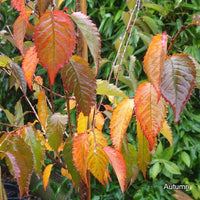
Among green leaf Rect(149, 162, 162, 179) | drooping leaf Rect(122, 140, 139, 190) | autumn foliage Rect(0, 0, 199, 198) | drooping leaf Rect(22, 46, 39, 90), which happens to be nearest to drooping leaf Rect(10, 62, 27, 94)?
autumn foliage Rect(0, 0, 199, 198)

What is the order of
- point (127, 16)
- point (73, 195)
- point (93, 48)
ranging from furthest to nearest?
point (73, 195)
point (127, 16)
point (93, 48)

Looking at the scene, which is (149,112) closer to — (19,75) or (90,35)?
(90,35)

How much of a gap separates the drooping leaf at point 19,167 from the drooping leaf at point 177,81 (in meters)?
0.23

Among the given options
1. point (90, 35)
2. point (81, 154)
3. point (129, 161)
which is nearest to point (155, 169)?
point (129, 161)

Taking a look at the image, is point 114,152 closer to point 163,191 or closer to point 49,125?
point 49,125

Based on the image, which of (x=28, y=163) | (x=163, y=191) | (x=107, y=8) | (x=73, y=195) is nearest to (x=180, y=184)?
(x=163, y=191)

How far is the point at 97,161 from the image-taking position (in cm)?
41

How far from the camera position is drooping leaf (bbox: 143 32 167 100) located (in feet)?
0.90

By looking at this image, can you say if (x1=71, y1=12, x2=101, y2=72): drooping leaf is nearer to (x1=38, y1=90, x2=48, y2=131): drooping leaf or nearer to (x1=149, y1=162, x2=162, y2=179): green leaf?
(x1=38, y1=90, x2=48, y2=131): drooping leaf

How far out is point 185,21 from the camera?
1.38m

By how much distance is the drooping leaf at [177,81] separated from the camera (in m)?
0.27

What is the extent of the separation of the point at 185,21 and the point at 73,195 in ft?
4.03

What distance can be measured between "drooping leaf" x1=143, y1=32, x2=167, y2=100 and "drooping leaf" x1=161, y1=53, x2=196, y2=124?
10 millimetres

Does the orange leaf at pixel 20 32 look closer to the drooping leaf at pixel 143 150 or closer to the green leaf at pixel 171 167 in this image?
the drooping leaf at pixel 143 150
